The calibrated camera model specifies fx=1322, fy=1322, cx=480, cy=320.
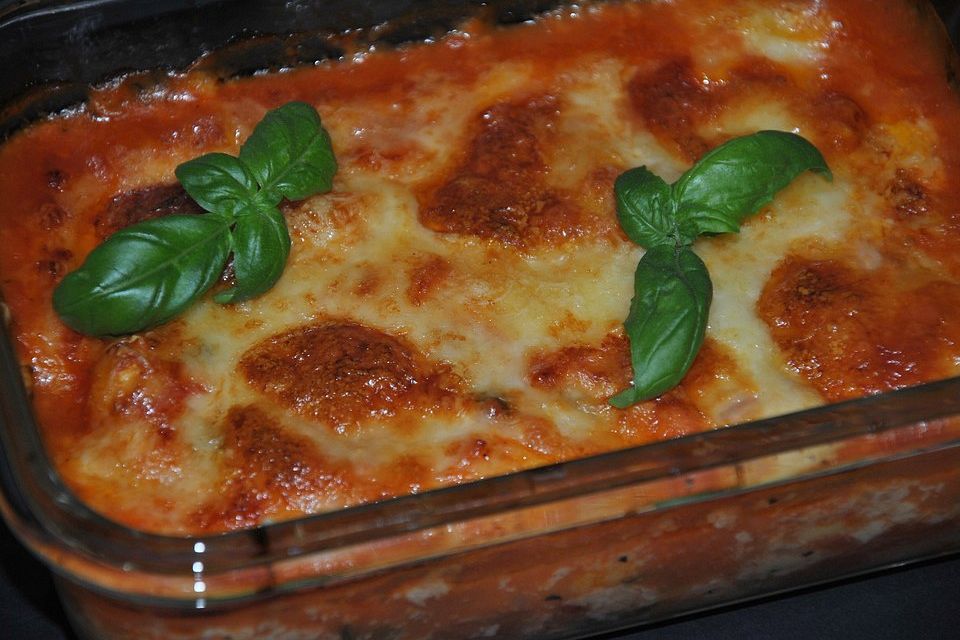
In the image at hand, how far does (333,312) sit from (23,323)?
578mm

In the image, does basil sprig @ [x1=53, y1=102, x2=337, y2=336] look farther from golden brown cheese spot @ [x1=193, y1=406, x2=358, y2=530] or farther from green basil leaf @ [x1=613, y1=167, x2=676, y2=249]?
green basil leaf @ [x1=613, y1=167, x2=676, y2=249]

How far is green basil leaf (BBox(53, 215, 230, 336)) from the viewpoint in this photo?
2.26 m

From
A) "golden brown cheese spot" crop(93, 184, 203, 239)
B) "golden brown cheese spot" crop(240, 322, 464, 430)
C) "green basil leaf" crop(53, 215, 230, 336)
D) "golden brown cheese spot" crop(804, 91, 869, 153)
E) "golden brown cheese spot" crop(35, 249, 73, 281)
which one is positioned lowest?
"golden brown cheese spot" crop(804, 91, 869, 153)

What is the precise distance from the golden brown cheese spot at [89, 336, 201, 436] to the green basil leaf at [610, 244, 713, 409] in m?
0.78

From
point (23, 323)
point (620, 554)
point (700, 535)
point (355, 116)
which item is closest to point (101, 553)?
point (23, 323)

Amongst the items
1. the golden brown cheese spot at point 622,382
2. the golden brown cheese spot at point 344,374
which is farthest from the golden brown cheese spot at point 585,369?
the golden brown cheese spot at point 344,374

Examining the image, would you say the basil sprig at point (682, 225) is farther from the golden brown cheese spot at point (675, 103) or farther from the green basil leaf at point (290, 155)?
the green basil leaf at point (290, 155)

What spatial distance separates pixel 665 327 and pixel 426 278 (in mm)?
496

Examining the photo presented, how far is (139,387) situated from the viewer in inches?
91.4

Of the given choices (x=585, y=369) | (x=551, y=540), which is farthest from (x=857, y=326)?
(x=551, y=540)

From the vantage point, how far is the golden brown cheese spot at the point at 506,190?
8.43ft

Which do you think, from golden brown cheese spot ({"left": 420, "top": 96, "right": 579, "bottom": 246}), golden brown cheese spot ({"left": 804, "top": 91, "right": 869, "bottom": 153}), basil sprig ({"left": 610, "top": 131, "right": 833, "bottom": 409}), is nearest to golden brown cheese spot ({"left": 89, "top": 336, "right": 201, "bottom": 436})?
golden brown cheese spot ({"left": 420, "top": 96, "right": 579, "bottom": 246})

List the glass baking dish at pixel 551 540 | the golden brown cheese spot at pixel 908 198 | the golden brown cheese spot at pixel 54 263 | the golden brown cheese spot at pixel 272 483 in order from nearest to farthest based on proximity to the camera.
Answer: the glass baking dish at pixel 551 540 < the golden brown cheese spot at pixel 272 483 < the golden brown cheese spot at pixel 54 263 < the golden brown cheese spot at pixel 908 198

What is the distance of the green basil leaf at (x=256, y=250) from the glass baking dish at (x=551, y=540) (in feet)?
1.34
